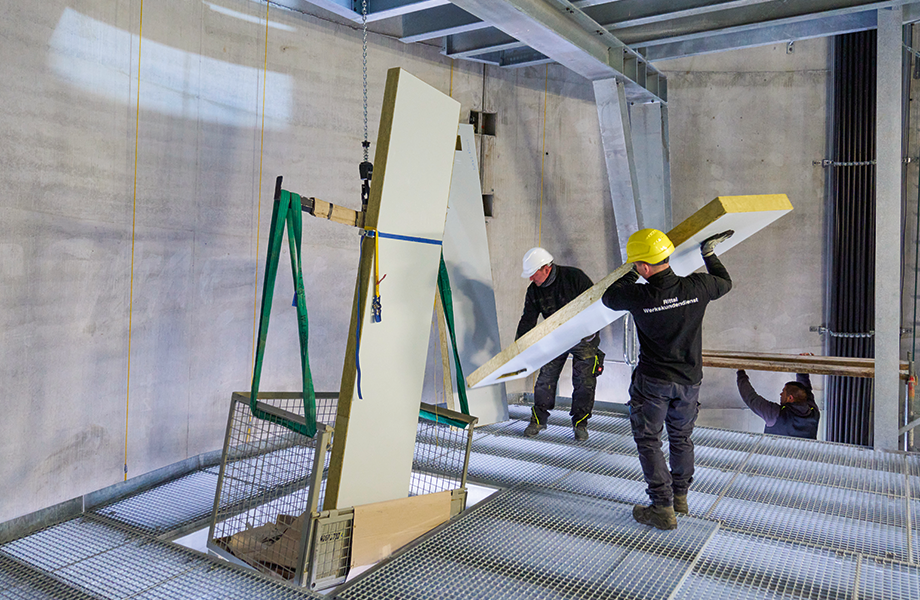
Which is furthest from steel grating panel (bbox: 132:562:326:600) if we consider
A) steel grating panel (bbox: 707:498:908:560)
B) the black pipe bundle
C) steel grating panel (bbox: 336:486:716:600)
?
the black pipe bundle

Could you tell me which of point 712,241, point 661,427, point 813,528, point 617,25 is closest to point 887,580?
point 813,528

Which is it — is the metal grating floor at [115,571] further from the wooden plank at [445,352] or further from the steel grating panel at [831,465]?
the steel grating panel at [831,465]

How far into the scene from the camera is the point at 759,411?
22.5 ft

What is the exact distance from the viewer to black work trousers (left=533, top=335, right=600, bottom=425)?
5.91 metres

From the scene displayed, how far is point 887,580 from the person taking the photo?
321 cm

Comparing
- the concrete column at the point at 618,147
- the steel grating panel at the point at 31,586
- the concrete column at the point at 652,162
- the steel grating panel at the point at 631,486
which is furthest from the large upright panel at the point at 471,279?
the steel grating panel at the point at 31,586

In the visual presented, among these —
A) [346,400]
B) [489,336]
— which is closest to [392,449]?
[346,400]

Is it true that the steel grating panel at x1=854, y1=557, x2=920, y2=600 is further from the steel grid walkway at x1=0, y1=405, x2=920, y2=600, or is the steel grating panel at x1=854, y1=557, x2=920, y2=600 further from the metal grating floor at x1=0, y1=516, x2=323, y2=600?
the metal grating floor at x1=0, y1=516, x2=323, y2=600

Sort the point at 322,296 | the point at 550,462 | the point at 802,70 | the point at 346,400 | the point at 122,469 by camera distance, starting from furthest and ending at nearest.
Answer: the point at 802,70
the point at 322,296
the point at 550,462
the point at 122,469
the point at 346,400

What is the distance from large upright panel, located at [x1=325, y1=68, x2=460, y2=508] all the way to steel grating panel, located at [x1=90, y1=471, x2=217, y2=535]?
130cm

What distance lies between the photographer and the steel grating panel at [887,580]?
3043 mm

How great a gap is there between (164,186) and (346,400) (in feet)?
7.78

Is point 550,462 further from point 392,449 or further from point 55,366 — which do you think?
point 55,366

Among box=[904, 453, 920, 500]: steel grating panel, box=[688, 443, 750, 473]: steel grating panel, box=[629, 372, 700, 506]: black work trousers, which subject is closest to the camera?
box=[629, 372, 700, 506]: black work trousers
